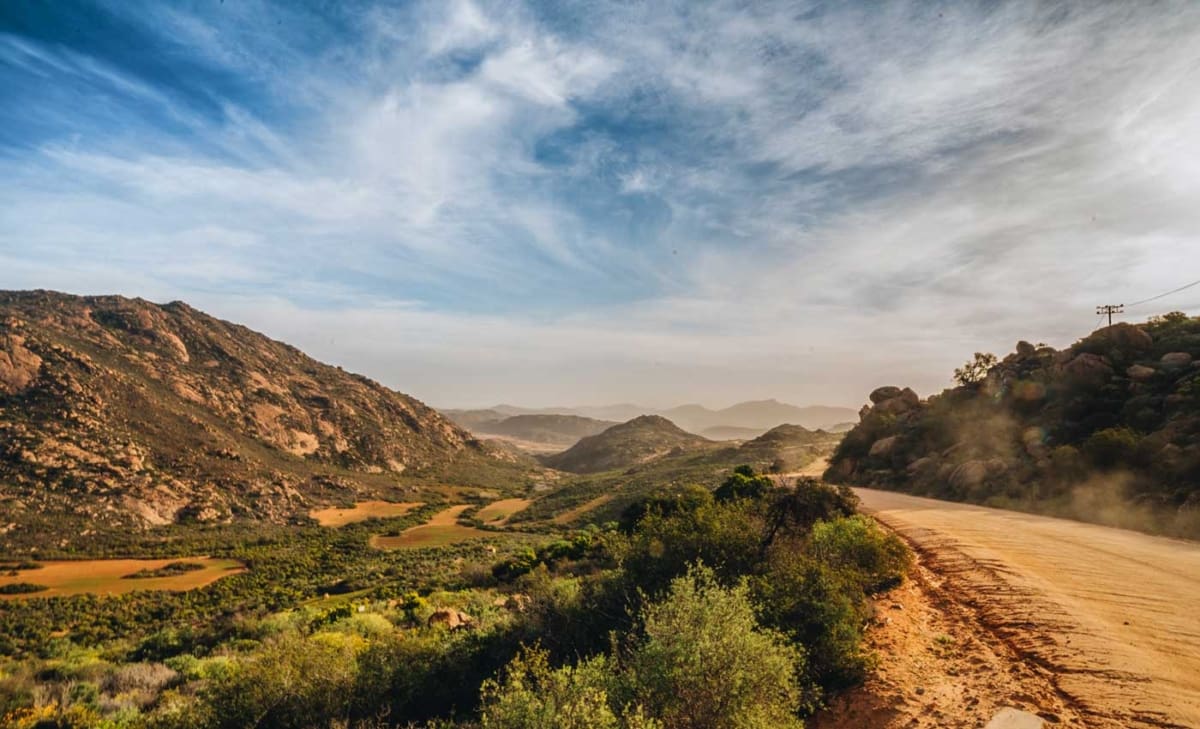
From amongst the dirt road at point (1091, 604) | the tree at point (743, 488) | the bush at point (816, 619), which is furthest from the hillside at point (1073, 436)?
the bush at point (816, 619)

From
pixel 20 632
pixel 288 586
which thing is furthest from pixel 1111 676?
pixel 20 632

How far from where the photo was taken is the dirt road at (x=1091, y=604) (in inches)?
248

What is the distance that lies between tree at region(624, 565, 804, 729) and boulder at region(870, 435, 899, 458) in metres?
32.7

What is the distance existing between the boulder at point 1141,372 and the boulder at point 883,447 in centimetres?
1285

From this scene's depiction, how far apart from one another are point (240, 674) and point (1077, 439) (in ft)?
103

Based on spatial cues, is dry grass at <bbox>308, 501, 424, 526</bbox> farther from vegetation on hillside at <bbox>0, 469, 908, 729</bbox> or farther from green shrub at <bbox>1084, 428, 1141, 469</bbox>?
green shrub at <bbox>1084, 428, 1141, 469</bbox>

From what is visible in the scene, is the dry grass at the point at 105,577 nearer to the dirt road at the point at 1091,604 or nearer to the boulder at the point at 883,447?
the dirt road at the point at 1091,604

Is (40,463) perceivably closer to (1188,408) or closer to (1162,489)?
(1162,489)

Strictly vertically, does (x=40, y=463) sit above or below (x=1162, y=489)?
below

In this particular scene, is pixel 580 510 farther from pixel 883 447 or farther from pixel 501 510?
pixel 883 447

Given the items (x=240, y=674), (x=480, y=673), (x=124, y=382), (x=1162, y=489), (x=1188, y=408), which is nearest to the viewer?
(x=240, y=674)

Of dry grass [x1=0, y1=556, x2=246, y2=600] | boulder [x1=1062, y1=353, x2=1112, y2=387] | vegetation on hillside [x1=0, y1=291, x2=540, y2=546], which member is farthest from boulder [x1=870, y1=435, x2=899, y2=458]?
vegetation on hillside [x1=0, y1=291, x2=540, y2=546]

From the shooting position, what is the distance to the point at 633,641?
8.12 metres

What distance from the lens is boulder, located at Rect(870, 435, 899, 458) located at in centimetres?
3419
